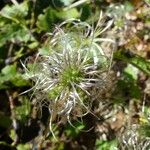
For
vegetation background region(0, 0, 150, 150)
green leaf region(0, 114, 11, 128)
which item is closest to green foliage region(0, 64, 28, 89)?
vegetation background region(0, 0, 150, 150)

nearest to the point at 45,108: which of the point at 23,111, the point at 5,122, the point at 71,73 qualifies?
the point at 23,111

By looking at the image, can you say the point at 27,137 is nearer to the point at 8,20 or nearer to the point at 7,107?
the point at 7,107

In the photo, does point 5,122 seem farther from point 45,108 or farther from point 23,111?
point 45,108

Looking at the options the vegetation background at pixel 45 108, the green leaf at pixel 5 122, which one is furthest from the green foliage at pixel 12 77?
the green leaf at pixel 5 122

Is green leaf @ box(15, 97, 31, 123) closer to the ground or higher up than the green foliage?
closer to the ground

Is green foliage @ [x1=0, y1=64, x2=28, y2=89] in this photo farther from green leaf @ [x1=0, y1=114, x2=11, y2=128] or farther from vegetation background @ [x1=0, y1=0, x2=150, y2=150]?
green leaf @ [x1=0, y1=114, x2=11, y2=128]

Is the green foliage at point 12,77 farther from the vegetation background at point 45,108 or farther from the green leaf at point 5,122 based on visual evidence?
the green leaf at point 5,122

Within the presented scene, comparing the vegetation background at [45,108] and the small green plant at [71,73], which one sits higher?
→ the small green plant at [71,73]
